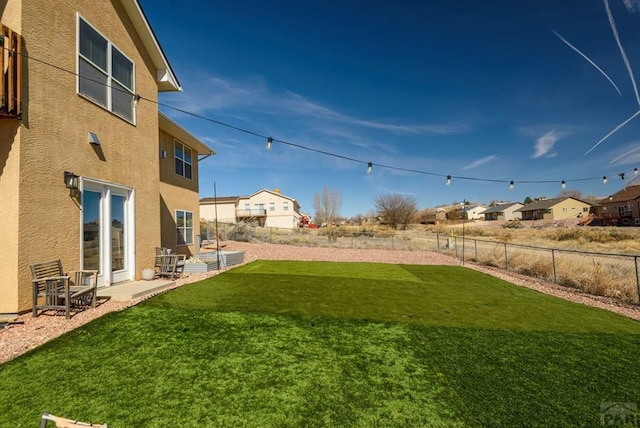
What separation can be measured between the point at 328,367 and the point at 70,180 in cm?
639

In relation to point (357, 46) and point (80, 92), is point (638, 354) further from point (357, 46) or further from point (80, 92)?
point (357, 46)

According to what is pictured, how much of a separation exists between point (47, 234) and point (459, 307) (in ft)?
28.6

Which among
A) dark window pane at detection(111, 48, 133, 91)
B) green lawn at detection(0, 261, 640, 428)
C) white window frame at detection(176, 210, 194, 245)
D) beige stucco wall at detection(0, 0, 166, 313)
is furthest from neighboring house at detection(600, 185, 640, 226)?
beige stucco wall at detection(0, 0, 166, 313)

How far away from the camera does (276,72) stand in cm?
1689

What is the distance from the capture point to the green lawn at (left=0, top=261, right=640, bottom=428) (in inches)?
110

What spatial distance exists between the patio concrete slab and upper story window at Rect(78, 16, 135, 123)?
179 inches

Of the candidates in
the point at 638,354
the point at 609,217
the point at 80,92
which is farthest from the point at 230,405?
the point at 609,217

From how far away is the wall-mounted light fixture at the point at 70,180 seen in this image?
5.96 m

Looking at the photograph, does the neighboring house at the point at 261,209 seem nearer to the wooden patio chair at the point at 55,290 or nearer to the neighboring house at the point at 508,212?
the wooden patio chair at the point at 55,290

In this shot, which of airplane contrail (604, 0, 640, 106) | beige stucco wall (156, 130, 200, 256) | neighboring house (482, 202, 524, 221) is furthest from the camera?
neighboring house (482, 202, 524, 221)

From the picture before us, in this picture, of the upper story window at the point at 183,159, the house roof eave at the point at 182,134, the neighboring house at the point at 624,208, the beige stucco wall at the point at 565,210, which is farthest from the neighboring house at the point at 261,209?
the beige stucco wall at the point at 565,210

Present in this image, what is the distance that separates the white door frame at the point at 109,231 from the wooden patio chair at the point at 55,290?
83 centimetres

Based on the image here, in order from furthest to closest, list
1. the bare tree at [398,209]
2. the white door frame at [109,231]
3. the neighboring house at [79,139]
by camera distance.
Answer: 1. the bare tree at [398,209]
2. the white door frame at [109,231]
3. the neighboring house at [79,139]

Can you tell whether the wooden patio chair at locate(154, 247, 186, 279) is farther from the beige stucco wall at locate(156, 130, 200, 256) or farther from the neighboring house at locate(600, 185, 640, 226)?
the neighboring house at locate(600, 185, 640, 226)
